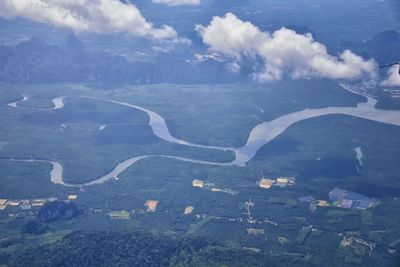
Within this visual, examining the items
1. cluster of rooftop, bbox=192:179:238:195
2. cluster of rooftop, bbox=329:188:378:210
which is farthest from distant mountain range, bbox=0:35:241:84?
cluster of rooftop, bbox=329:188:378:210

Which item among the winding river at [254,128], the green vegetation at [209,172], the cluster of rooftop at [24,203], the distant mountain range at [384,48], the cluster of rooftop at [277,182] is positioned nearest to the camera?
the green vegetation at [209,172]

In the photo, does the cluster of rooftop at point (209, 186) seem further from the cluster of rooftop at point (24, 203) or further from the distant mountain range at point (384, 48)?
the distant mountain range at point (384, 48)

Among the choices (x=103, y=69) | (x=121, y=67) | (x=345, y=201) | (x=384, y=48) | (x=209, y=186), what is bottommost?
(x=209, y=186)

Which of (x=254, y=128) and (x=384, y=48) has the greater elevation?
(x=384, y=48)

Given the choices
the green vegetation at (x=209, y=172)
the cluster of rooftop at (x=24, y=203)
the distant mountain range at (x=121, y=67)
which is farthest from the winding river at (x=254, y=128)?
the distant mountain range at (x=121, y=67)

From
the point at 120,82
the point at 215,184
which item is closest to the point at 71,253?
the point at 215,184

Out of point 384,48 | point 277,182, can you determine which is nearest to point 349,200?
point 277,182

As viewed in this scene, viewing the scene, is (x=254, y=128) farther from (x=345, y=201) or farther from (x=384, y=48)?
(x=384, y=48)

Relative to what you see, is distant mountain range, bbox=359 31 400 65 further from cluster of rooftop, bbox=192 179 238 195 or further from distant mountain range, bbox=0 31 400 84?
cluster of rooftop, bbox=192 179 238 195
